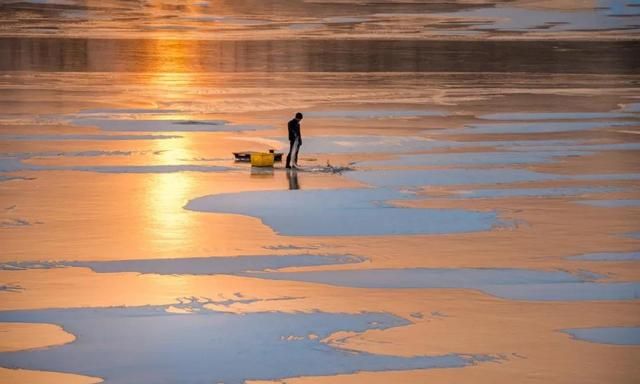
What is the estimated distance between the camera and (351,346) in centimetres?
1336

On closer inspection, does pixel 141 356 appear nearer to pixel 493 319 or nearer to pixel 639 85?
pixel 493 319

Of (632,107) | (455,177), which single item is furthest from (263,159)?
(632,107)

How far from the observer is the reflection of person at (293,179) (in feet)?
76.9

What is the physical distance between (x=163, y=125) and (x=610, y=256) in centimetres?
1667

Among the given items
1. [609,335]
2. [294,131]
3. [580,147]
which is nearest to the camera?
[609,335]

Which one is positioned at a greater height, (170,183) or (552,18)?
(552,18)

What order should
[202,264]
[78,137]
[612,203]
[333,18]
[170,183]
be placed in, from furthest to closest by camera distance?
[333,18] → [78,137] → [170,183] → [612,203] → [202,264]

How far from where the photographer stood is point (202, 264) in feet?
55.7

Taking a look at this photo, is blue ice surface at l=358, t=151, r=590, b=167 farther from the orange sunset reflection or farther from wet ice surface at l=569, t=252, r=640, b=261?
wet ice surface at l=569, t=252, r=640, b=261

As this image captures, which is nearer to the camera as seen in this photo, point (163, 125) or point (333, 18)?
point (163, 125)

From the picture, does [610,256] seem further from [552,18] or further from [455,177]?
[552,18]

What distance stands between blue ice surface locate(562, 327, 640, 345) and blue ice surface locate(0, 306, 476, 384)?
4.63ft

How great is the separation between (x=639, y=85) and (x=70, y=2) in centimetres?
5795

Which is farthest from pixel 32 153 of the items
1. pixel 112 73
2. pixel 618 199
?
pixel 112 73
